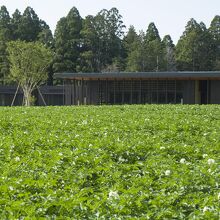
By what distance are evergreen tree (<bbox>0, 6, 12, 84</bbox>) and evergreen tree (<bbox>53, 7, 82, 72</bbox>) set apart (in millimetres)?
6051

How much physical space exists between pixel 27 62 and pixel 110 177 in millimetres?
39319

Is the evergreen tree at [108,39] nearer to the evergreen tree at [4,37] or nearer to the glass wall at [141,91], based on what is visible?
the evergreen tree at [4,37]

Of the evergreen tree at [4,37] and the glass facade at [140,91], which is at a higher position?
the evergreen tree at [4,37]

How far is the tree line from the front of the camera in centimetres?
5988

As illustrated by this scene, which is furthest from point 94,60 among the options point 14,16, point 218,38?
point 218,38

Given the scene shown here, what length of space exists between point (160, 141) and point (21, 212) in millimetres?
4001

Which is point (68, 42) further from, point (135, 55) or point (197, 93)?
point (197, 93)

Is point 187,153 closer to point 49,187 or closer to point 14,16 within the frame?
point 49,187

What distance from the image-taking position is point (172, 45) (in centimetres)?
7294

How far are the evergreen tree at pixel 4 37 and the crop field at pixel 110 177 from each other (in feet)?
164

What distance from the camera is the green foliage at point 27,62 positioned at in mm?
42906

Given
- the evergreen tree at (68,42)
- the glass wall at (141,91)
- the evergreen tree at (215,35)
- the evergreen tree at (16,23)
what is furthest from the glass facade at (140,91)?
the evergreen tree at (16,23)

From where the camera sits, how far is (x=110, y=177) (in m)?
4.58

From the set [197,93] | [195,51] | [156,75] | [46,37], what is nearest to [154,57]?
[195,51]
